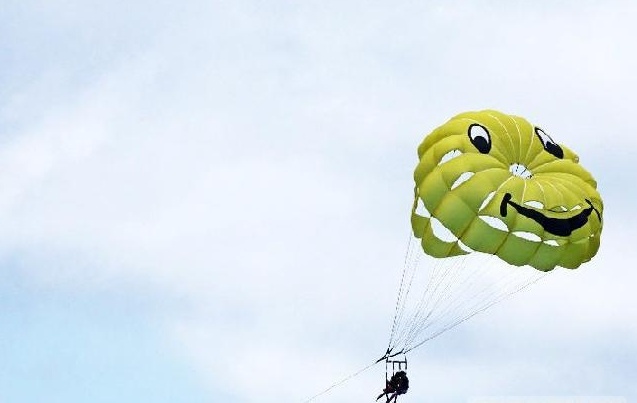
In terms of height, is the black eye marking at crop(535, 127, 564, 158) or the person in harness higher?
the black eye marking at crop(535, 127, 564, 158)

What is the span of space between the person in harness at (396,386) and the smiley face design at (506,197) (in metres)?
4.00

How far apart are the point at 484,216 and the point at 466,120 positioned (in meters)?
3.29

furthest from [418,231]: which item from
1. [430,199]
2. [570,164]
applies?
[570,164]

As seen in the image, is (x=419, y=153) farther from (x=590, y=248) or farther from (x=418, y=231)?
(x=590, y=248)

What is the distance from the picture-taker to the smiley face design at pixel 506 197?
146ft

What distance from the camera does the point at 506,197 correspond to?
44.6 meters

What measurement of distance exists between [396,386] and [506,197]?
245 inches

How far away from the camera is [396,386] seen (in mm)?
44281

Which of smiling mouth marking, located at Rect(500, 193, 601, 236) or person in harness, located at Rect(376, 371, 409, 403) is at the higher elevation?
smiling mouth marking, located at Rect(500, 193, 601, 236)

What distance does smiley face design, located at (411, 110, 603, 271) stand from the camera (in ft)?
146

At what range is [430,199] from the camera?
45.2 meters

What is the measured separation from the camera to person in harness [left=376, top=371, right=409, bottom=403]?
44250mm

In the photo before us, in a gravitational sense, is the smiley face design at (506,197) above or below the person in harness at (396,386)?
above

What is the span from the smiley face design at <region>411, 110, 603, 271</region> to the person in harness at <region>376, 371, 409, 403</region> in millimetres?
3999
